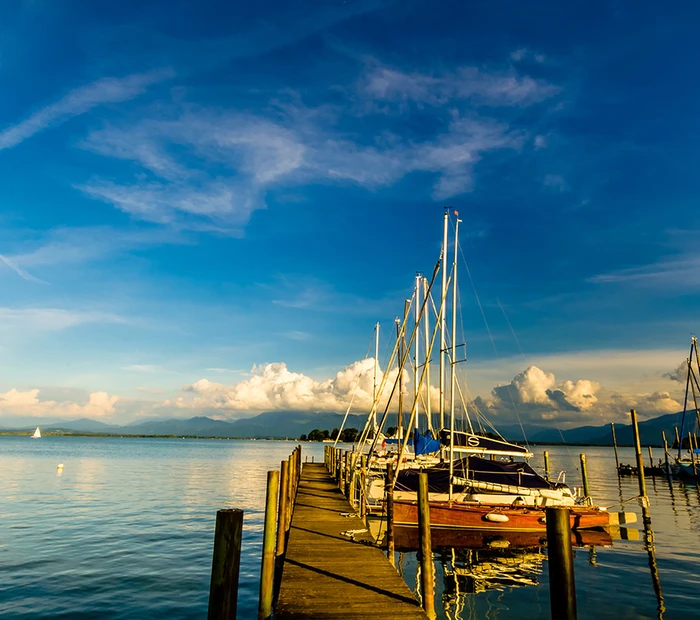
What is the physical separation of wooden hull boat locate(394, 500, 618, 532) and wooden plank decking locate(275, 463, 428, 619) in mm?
4328

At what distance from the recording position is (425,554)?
12180 millimetres

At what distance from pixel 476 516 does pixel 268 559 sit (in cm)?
1385

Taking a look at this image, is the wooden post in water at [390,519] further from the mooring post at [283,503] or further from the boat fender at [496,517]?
the boat fender at [496,517]

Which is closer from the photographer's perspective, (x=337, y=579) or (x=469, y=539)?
(x=337, y=579)

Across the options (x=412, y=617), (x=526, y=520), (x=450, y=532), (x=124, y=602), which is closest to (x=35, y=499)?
(x=124, y=602)

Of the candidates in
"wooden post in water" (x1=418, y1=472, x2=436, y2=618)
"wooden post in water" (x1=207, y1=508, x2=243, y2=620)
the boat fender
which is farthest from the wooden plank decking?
the boat fender

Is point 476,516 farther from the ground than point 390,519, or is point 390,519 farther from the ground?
point 390,519

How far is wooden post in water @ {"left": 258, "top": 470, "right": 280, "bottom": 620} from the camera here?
37.2ft

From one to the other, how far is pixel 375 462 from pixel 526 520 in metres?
15.5

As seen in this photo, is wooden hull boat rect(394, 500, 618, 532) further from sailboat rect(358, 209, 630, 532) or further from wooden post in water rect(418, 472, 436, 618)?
wooden post in water rect(418, 472, 436, 618)

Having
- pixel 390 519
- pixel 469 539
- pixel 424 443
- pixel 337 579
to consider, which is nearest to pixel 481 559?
pixel 469 539

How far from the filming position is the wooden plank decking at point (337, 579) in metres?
9.71

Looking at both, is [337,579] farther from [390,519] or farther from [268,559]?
[390,519]

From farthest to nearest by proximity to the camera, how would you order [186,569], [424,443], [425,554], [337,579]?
[424,443] → [186,569] → [425,554] → [337,579]
